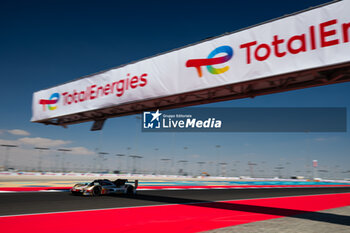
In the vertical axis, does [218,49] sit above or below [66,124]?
above

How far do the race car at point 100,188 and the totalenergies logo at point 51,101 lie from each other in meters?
5.05

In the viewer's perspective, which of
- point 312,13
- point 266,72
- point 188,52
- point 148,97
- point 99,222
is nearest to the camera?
point 312,13

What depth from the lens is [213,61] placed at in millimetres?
8281

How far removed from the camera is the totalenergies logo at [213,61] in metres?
8.05

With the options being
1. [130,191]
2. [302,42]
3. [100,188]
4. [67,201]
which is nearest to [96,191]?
[100,188]

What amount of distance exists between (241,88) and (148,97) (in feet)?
10.1

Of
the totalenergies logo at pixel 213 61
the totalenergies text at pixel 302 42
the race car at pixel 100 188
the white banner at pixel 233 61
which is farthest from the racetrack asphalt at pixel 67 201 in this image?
the totalenergies text at pixel 302 42

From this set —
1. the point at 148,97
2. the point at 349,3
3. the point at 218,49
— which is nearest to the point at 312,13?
the point at 349,3

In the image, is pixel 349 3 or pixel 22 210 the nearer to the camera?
pixel 349 3

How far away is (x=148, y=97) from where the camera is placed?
9.43 m

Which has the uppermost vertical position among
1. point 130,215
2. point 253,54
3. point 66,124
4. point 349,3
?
point 349,3

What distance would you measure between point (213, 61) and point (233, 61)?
63 cm

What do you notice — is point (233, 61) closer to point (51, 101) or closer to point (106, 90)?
point (106, 90)

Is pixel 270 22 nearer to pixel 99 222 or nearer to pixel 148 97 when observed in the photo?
pixel 148 97
